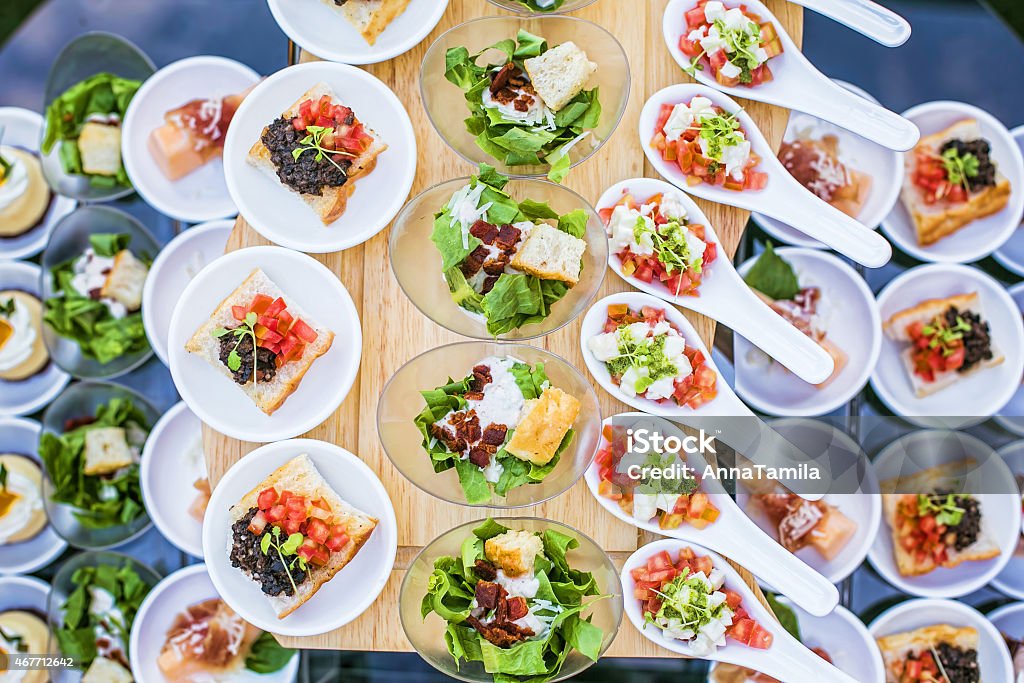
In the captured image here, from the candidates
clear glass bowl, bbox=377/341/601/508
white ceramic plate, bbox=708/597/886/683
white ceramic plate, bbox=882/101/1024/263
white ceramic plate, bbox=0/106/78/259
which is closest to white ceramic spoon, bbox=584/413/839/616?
clear glass bowl, bbox=377/341/601/508

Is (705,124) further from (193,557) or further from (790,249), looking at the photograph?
(193,557)

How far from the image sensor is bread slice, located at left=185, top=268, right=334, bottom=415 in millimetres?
2824

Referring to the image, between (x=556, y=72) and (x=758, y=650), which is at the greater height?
(x=556, y=72)

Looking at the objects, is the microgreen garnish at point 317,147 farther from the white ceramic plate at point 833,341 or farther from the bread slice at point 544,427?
the white ceramic plate at point 833,341

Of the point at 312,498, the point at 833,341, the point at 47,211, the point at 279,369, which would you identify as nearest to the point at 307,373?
the point at 279,369

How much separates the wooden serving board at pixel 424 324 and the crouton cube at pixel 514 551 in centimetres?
25

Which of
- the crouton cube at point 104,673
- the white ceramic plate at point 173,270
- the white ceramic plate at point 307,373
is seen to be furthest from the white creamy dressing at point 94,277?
the crouton cube at point 104,673

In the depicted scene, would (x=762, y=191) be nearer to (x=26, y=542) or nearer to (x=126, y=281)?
(x=126, y=281)

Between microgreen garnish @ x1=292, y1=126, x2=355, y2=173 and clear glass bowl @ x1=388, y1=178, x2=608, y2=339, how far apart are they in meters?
0.31

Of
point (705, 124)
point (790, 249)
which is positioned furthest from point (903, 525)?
A: point (705, 124)

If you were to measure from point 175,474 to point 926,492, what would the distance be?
3.47 m

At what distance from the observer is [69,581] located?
3.73m

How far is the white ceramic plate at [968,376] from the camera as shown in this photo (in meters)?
3.67

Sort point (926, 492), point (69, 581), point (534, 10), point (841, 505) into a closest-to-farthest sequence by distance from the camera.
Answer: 1. point (534, 10)
2. point (841, 505)
3. point (926, 492)
4. point (69, 581)
